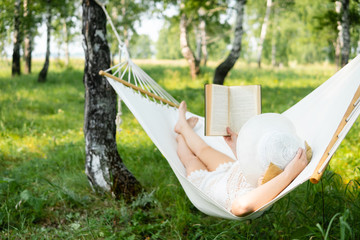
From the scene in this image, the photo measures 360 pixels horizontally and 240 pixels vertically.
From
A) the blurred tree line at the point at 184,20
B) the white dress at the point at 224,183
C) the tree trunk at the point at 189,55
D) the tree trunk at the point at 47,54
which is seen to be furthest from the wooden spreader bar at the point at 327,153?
the tree trunk at the point at 47,54

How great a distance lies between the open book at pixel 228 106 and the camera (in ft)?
5.69

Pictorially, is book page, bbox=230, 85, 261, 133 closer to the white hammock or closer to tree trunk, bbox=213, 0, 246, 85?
the white hammock

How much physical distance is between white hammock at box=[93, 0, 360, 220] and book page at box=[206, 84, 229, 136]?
0.82 ft

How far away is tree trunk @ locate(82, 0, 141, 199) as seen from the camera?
6.19ft

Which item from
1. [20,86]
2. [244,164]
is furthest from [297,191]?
[20,86]

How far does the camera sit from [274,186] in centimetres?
119

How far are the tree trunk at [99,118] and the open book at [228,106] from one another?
0.62 m

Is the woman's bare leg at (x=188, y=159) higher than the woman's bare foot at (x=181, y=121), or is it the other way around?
the woman's bare foot at (x=181, y=121)

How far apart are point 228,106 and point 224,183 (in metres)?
0.43

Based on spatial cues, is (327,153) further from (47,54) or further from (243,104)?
(47,54)

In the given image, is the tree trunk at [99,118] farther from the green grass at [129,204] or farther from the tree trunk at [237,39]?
the tree trunk at [237,39]

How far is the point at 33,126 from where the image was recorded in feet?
11.6

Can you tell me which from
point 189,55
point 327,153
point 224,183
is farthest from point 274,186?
point 189,55

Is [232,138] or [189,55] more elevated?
[189,55]
